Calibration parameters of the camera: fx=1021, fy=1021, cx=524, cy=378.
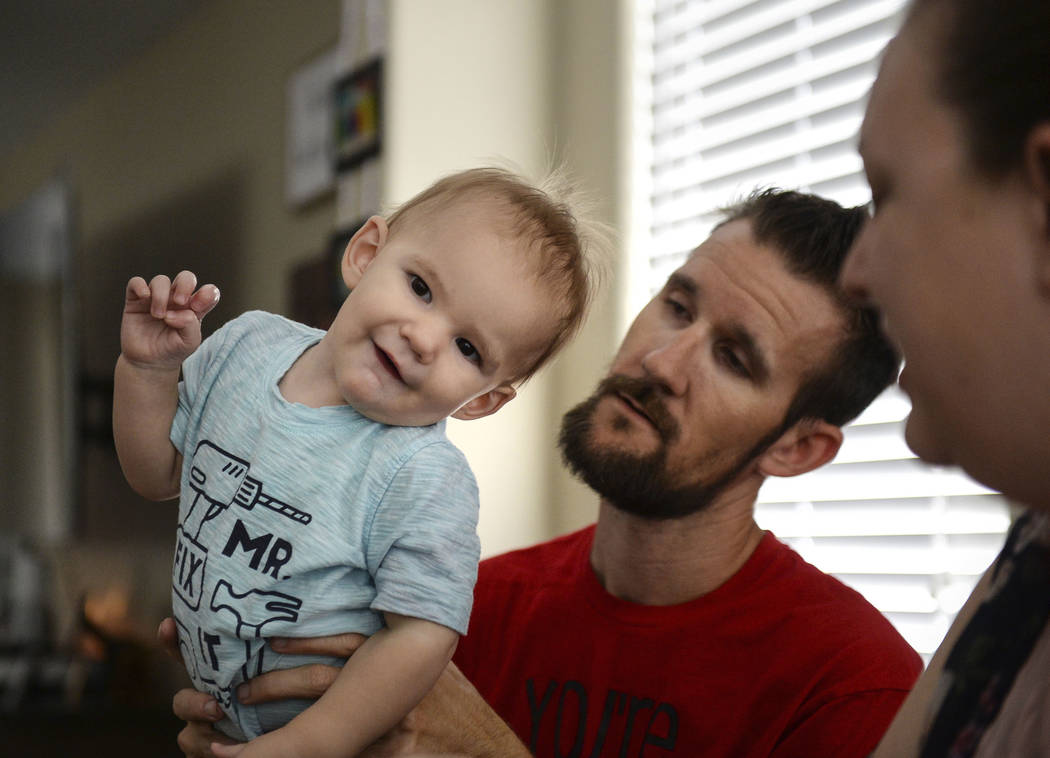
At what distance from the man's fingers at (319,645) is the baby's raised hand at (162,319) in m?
0.31

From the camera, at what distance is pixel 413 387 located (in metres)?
0.99

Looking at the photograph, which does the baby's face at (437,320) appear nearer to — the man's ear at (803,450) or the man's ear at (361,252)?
the man's ear at (361,252)

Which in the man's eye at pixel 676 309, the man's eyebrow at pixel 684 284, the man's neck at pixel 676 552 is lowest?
the man's neck at pixel 676 552

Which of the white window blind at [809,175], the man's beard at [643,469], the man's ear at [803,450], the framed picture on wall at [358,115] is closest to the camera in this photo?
the man's beard at [643,469]

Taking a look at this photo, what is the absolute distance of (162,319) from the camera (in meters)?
1.03

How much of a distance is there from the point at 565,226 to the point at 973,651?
599mm

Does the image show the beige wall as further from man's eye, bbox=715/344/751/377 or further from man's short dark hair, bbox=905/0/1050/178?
man's short dark hair, bbox=905/0/1050/178

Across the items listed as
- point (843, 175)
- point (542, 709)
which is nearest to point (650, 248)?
point (843, 175)

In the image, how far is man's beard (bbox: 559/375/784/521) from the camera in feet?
4.56

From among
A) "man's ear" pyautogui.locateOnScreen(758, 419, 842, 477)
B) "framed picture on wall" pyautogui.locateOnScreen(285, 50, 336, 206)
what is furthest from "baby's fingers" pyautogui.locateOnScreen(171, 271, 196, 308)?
"framed picture on wall" pyautogui.locateOnScreen(285, 50, 336, 206)

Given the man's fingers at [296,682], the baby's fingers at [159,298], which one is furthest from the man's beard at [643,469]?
the baby's fingers at [159,298]

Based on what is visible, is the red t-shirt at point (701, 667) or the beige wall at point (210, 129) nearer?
the red t-shirt at point (701, 667)

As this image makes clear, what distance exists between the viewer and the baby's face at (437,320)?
986 mm

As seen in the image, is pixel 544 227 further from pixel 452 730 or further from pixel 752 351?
pixel 452 730
